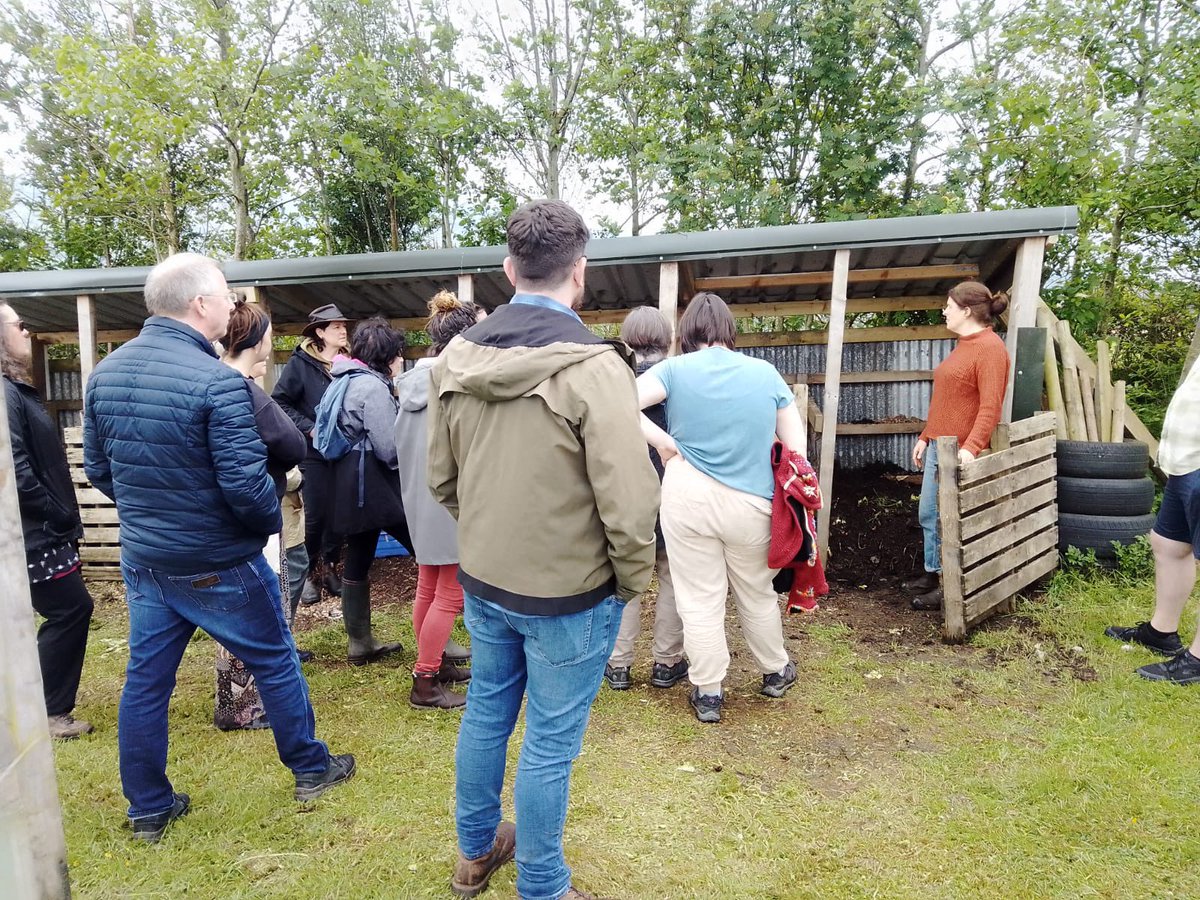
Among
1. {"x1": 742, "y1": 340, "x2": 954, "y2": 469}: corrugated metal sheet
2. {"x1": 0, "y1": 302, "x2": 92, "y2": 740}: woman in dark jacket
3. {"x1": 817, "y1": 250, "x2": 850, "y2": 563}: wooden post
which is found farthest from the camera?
{"x1": 742, "y1": 340, "x2": 954, "y2": 469}: corrugated metal sheet

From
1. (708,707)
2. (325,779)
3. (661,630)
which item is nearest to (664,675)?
(661,630)

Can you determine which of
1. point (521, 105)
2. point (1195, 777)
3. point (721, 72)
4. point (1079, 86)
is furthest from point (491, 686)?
point (521, 105)

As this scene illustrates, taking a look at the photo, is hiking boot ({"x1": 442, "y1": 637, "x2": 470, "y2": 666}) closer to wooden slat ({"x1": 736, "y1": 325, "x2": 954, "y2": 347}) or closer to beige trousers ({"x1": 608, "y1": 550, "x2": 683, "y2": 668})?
beige trousers ({"x1": 608, "y1": 550, "x2": 683, "y2": 668})

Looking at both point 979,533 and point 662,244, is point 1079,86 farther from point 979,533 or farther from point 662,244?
point 979,533

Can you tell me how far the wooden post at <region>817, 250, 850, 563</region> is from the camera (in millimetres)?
5586

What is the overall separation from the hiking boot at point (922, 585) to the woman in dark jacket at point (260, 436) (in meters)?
4.23

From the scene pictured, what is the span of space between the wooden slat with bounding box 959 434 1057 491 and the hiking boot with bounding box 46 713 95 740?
4803mm

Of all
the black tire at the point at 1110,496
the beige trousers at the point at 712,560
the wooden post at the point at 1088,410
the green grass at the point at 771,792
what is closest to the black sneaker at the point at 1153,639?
the green grass at the point at 771,792

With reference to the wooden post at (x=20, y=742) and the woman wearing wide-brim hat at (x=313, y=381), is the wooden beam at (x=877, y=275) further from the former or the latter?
the wooden post at (x=20, y=742)

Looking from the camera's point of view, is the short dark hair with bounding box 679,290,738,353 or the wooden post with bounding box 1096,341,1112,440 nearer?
the short dark hair with bounding box 679,290,738,353

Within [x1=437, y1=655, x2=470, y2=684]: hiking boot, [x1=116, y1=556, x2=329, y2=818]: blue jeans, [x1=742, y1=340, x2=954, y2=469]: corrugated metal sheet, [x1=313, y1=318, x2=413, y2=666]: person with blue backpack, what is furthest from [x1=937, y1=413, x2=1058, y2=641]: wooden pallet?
[x1=116, y1=556, x2=329, y2=818]: blue jeans

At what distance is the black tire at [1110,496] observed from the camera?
5.04 m

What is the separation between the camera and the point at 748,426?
3246 mm

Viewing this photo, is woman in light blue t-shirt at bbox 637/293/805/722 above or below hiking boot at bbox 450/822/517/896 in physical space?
above
